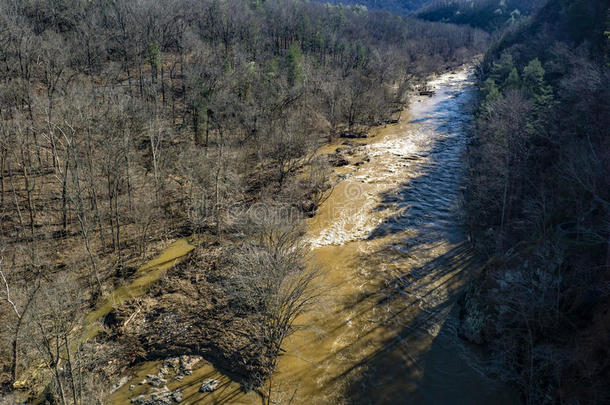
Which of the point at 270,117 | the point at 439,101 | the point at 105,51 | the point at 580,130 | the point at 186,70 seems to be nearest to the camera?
the point at 580,130

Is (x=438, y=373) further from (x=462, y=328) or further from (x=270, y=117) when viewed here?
A: (x=270, y=117)

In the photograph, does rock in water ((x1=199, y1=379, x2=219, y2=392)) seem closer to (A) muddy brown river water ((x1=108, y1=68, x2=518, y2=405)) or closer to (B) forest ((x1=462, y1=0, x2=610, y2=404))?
(A) muddy brown river water ((x1=108, y1=68, x2=518, y2=405))

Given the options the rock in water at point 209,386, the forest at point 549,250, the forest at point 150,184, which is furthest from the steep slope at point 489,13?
the rock in water at point 209,386

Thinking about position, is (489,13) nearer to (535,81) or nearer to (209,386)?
(535,81)

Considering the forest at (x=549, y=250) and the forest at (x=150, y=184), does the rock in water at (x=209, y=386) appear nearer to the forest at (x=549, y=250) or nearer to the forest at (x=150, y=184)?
the forest at (x=150, y=184)

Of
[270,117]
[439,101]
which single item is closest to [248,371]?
[270,117]

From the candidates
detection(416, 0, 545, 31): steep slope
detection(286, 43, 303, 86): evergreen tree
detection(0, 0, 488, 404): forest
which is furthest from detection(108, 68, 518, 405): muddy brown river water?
detection(416, 0, 545, 31): steep slope

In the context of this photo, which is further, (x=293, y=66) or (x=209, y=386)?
(x=293, y=66)


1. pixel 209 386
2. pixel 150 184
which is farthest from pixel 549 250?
pixel 150 184
